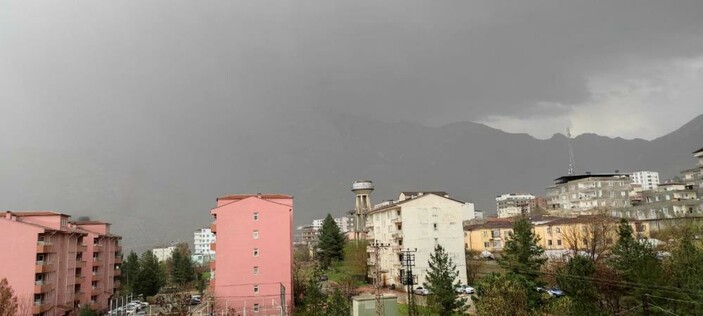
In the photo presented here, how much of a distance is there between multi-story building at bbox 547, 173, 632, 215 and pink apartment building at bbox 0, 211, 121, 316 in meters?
75.3

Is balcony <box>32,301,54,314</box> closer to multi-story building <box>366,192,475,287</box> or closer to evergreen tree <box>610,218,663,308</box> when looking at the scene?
multi-story building <box>366,192,475,287</box>

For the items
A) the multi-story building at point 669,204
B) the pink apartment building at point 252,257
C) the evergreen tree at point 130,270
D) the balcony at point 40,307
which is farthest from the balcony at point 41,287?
the multi-story building at point 669,204

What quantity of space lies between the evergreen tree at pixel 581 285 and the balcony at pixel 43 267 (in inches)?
1619

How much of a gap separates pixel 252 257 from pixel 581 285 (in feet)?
88.3

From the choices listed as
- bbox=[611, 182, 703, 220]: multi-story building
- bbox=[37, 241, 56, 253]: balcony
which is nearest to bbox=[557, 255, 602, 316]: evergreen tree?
bbox=[37, 241, 56, 253]: balcony

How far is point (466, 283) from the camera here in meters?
51.7

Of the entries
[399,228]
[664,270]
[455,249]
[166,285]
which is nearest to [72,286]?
[166,285]

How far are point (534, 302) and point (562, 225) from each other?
1333 inches

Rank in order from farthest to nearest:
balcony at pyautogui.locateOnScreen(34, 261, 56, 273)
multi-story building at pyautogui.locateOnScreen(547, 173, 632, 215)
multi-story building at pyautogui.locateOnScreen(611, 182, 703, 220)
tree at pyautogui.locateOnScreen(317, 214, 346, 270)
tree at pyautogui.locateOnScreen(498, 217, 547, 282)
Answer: multi-story building at pyautogui.locateOnScreen(547, 173, 632, 215) → tree at pyautogui.locateOnScreen(317, 214, 346, 270) → multi-story building at pyautogui.locateOnScreen(611, 182, 703, 220) → balcony at pyautogui.locateOnScreen(34, 261, 56, 273) → tree at pyautogui.locateOnScreen(498, 217, 547, 282)

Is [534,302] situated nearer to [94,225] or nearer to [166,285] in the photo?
[94,225]

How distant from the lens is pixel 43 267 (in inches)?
1674

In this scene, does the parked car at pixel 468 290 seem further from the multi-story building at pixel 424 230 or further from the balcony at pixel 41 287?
the balcony at pixel 41 287

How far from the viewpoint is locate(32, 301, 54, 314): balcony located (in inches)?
1614

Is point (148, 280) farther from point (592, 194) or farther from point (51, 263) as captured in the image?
point (592, 194)
